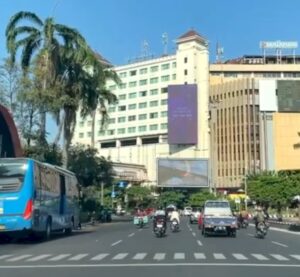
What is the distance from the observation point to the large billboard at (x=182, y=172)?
403 ft

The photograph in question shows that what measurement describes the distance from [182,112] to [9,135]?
93492 millimetres

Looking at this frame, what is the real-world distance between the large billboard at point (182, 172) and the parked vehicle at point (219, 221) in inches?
3518

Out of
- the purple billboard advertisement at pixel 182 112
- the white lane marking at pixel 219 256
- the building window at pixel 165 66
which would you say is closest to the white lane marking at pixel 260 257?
the white lane marking at pixel 219 256

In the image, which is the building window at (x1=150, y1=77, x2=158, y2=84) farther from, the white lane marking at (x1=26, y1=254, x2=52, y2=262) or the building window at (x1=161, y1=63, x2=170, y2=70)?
the white lane marking at (x1=26, y1=254, x2=52, y2=262)

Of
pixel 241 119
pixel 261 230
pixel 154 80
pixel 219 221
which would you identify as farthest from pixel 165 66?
pixel 261 230

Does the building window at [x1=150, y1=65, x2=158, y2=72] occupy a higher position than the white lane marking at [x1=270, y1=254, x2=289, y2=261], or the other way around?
the building window at [x1=150, y1=65, x2=158, y2=72]

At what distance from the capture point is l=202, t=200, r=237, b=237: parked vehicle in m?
31.3

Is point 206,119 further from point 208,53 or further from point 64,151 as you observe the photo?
point 64,151

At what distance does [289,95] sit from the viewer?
12106cm

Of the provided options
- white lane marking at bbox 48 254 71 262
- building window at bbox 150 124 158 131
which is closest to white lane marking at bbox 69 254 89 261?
white lane marking at bbox 48 254 71 262

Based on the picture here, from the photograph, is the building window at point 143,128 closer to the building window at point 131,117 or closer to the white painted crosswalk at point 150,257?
the building window at point 131,117

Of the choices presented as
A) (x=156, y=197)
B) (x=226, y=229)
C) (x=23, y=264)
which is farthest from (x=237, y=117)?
(x=23, y=264)

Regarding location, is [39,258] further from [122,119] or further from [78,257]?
[122,119]

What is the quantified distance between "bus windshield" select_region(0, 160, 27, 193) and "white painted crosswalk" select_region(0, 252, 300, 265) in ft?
18.1
